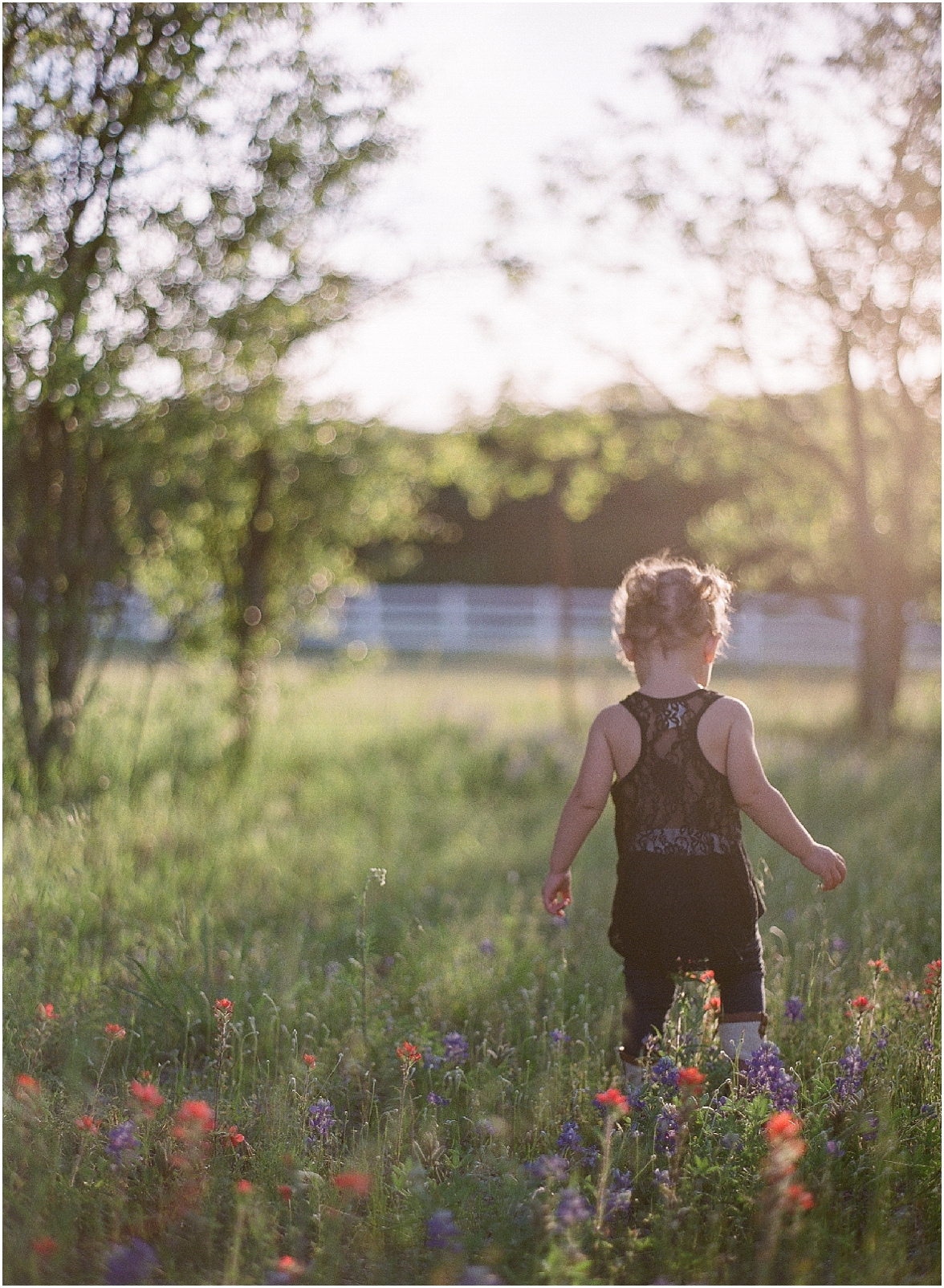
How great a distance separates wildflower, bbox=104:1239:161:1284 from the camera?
1974 millimetres

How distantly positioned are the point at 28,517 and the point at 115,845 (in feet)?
5.82

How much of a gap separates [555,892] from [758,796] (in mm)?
584

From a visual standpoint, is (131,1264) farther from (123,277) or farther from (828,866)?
(123,277)

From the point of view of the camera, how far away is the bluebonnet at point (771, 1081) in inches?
94.9

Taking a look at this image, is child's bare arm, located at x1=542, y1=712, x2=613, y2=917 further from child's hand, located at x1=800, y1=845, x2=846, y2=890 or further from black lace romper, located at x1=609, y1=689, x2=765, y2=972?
child's hand, located at x1=800, y1=845, x2=846, y2=890

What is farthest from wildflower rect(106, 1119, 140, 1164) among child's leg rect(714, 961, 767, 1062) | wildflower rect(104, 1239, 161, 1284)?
child's leg rect(714, 961, 767, 1062)

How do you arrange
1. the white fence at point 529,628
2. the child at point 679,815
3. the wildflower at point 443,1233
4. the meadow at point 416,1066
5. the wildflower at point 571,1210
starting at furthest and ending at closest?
the white fence at point 529,628 < the child at point 679,815 < the meadow at point 416,1066 < the wildflower at point 443,1233 < the wildflower at point 571,1210

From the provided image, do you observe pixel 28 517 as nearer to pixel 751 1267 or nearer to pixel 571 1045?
pixel 571 1045

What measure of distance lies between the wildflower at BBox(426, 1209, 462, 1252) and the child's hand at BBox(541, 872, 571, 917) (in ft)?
2.57

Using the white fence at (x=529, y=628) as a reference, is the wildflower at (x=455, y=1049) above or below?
below

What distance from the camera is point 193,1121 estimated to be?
213cm

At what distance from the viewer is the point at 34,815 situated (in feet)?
15.6

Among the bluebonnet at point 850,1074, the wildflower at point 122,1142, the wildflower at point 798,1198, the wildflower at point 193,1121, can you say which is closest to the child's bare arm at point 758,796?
the bluebonnet at point 850,1074

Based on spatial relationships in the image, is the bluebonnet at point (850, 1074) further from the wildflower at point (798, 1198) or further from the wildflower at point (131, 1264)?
the wildflower at point (131, 1264)
